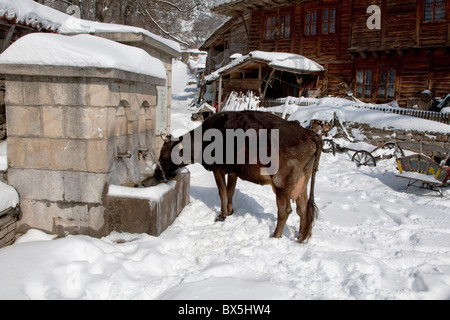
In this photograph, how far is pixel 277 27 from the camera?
2216cm

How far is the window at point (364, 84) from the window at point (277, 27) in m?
5.30

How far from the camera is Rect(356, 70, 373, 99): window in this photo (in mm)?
18547

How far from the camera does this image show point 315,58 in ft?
67.0

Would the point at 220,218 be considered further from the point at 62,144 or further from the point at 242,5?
the point at 242,5

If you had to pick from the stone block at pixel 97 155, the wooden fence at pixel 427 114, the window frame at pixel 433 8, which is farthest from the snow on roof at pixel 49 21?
the window frame at pixel 433 8

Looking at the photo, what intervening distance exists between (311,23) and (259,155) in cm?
1843

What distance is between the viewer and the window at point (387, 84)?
17797 mm

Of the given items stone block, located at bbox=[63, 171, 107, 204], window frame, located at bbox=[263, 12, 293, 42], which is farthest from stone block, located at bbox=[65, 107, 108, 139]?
window frame, located at bbox=[263, 12, 293, 42]

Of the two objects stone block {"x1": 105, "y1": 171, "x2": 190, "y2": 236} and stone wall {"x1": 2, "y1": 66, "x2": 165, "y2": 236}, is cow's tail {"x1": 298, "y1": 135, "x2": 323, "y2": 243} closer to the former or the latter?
stone block {"x1": 105, "y1": 171, "x2": 190, "y2": 236}

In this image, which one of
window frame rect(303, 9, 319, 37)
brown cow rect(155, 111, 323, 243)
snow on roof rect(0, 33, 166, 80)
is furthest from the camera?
window frame rect(303, 9, 319, 37)

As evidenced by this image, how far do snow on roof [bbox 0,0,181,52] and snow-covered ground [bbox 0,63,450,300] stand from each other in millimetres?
3257

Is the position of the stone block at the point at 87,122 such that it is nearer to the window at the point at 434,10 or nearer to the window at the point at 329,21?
the window at the point at 434,10
